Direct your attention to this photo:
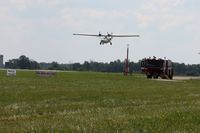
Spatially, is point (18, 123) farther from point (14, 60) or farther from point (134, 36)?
point (14, 60)

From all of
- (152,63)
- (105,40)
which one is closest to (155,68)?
(152,63)

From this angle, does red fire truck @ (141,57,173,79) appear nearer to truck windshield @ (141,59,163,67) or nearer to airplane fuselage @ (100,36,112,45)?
truck windshield @ (141,59,163,67)

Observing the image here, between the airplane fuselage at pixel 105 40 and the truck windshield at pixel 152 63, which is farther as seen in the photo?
the airplane fuselage at pixel 105 40

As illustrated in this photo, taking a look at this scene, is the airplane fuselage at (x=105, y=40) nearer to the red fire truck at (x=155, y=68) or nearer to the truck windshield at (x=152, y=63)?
the truck windshield at (x=152, y=63)

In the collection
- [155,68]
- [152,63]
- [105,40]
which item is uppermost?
[105,40]

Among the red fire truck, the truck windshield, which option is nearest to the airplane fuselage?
the truck windshield

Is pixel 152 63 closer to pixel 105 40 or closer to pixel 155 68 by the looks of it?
pixel 155 68

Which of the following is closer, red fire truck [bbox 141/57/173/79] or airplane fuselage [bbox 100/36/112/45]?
red fire truck [bbox 141/57/173/79]

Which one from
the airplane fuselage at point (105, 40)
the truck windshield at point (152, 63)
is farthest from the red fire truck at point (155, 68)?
the airplane fuselage at point (105, 40)

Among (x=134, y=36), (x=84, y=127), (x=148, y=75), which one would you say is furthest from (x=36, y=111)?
(x=134, y=36)

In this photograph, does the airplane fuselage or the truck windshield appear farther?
the airplane fuselage

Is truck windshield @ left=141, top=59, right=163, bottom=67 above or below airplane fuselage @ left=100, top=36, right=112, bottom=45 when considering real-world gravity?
below

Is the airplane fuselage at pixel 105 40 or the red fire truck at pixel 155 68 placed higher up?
the airplane fuselage at pixel 105 40

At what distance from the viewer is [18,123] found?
536 inches
